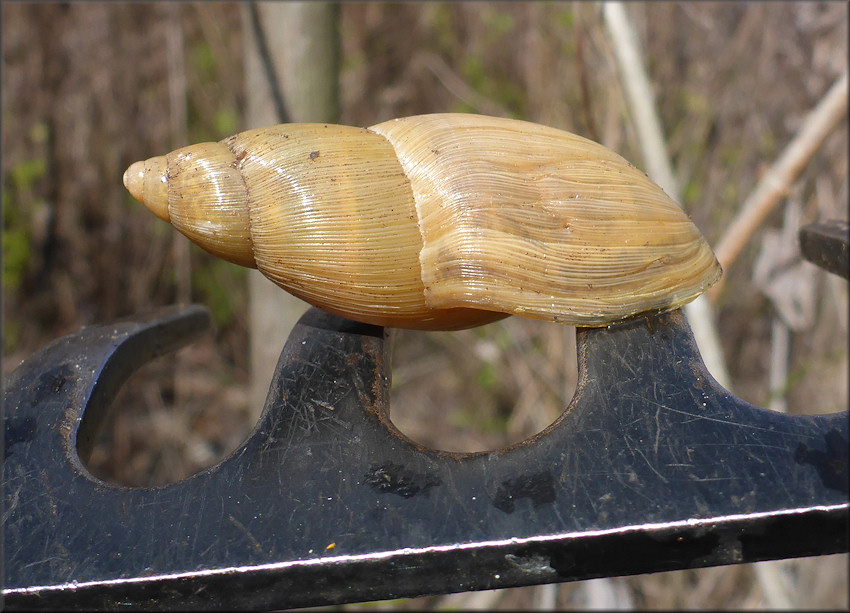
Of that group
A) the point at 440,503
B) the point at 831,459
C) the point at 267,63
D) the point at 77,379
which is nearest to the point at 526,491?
the point at 440,503

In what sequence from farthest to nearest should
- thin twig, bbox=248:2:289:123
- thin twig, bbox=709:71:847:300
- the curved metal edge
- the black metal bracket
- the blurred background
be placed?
the blurred background
thin twig, bbox=248:2:289:123
thin twig, bbox=709:71:847:300
the curved metal edge
the black metal bracket

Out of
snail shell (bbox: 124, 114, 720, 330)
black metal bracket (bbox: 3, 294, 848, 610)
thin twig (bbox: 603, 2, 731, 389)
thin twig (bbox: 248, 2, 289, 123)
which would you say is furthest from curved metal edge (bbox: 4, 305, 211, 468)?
thin twig (bbox: 603, 2, 731, 389)

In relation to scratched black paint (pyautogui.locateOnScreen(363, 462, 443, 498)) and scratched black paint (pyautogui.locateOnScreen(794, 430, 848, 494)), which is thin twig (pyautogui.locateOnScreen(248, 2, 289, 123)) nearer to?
scratched black paint (pyautogui.locateOnScreen(363, 462, 443, 498))

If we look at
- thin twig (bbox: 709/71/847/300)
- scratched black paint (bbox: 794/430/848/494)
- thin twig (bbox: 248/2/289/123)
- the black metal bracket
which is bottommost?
the black metal bracket

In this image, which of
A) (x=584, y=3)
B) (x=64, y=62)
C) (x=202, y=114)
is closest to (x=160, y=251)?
(x=202, y=114)

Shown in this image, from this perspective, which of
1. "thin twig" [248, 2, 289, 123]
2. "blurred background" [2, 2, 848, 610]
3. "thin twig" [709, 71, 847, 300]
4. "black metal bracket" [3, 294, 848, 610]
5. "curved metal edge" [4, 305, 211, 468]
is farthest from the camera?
"blurred background" [2, 2, 848, 610]
